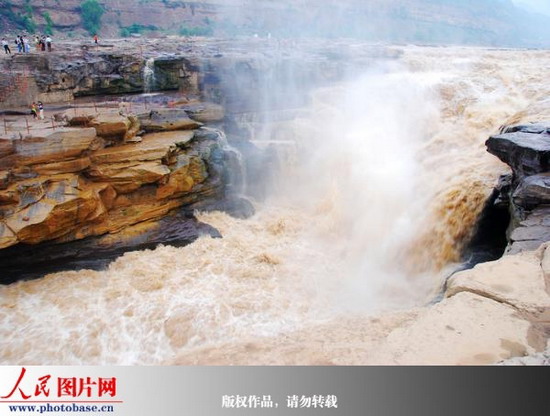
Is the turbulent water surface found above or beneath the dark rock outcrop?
beneath

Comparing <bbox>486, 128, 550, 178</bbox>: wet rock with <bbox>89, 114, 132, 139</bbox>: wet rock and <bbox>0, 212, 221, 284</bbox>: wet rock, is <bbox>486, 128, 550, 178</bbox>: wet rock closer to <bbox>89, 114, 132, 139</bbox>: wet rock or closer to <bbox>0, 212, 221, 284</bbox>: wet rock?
<bbox>0, 212, 221, 284</bbox>: wet rock

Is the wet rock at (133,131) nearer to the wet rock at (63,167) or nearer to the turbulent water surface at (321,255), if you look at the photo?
the wet rock at (63,167)

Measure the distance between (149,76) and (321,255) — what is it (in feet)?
27.2

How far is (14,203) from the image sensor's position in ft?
24.8

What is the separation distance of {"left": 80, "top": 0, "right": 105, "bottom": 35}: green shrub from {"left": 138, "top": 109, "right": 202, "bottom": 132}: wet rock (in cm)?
2982

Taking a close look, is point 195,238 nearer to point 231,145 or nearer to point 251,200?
point 251,200

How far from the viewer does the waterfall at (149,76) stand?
1280cm

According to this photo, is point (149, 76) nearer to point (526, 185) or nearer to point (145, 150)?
point (145, 150)

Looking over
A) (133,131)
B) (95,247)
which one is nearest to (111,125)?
(133,131)

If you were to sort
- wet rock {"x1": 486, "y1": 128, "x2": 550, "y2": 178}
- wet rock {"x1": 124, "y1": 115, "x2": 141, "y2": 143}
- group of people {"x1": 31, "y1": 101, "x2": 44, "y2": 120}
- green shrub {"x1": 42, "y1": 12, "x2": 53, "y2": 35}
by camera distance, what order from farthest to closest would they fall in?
1. green shrub {"x1": 42, "y1": 12, "x2": 53, "y2": 35}
2. group of people {"x1": 31, "y1": 101, "x2": 44, "y2": 120}
3. wet rock {"x1": 124, "y1": 115, "x2": 141, "y2": 143}
4. wet rock {"x1": 486, "y1": 128, "x2": 550, "y2": 178}

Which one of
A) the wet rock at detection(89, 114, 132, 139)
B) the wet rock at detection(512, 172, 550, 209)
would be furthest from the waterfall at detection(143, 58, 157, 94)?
the wet rock at detection(512, 172, 550, 209)

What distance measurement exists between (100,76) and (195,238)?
6692 millimetres

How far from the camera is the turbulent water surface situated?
6.55 m

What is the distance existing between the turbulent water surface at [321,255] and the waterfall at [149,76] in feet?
14.1
